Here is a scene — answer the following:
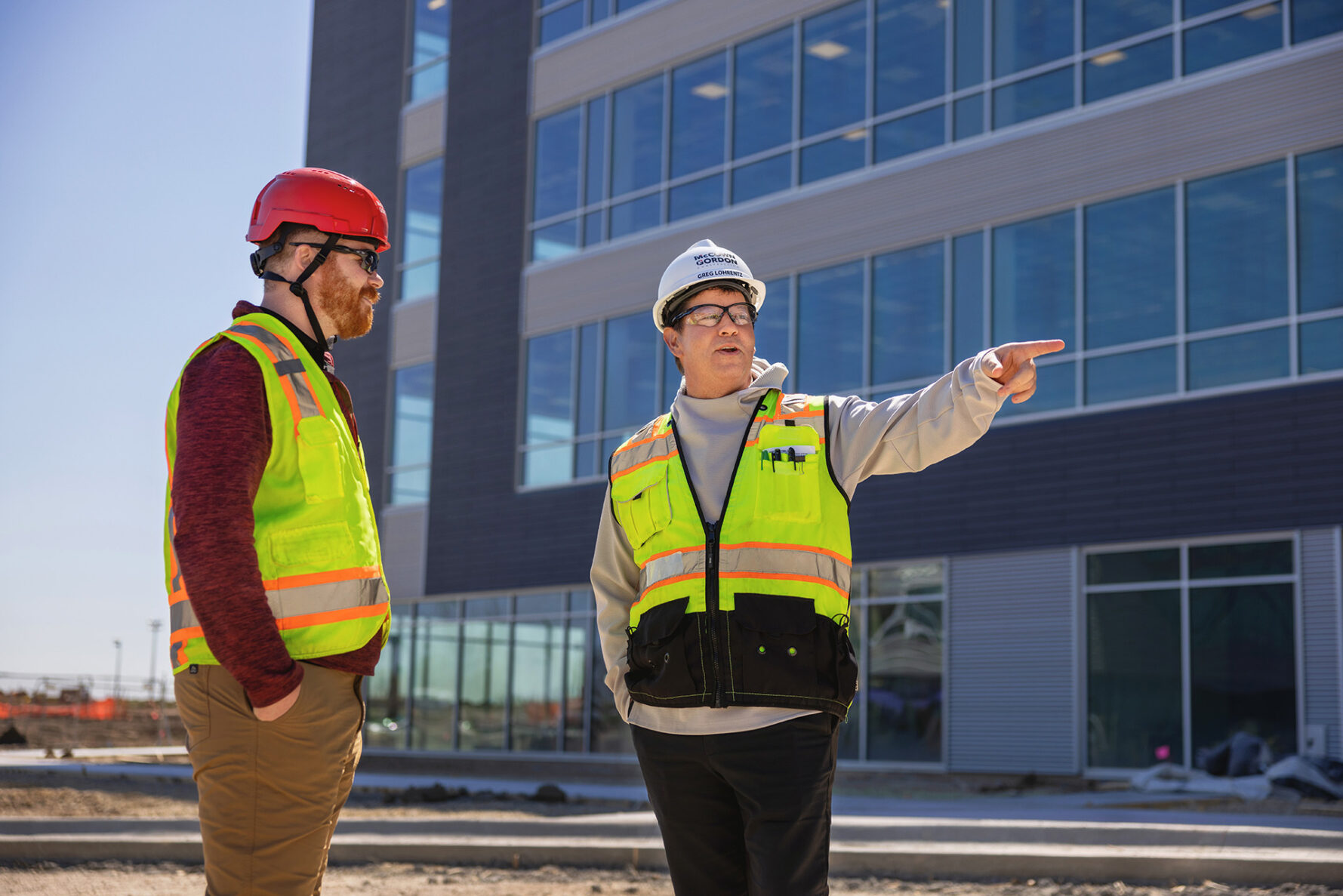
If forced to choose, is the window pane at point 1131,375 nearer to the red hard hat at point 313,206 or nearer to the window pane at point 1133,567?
the window pane at point 1133,567

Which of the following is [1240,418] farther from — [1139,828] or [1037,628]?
[1139,828]

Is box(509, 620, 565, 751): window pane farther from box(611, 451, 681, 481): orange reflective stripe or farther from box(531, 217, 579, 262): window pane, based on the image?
box(611, 451, 681, 481): orange reflective stripe

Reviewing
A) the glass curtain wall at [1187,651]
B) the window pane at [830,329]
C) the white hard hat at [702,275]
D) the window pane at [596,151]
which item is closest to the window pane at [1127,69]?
the window pane at [830,329]

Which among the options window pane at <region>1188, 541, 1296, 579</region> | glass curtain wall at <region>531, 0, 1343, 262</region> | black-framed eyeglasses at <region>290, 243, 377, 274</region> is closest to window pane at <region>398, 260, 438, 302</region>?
glass curtain wall at <region>531, 0, 1343, 262</region>

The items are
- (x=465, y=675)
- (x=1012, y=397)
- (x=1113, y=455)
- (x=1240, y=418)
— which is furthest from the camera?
(x=465, y=675)

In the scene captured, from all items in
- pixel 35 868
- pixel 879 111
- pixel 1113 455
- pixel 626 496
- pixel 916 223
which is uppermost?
pixel 879 111

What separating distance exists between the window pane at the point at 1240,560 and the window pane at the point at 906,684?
3493 mm

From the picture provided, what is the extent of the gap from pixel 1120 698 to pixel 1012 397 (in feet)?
44.6

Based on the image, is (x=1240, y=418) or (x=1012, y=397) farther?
(x=1240, y=418)

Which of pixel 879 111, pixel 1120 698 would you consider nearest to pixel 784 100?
pixel 879 111

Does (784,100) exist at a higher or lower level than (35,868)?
higher

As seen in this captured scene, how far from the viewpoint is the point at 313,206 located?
3.34 m

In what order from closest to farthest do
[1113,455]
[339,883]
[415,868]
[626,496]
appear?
[626,496] → [339,883] → [415,868] → [1113,455]

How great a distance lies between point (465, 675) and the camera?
85.6ft
